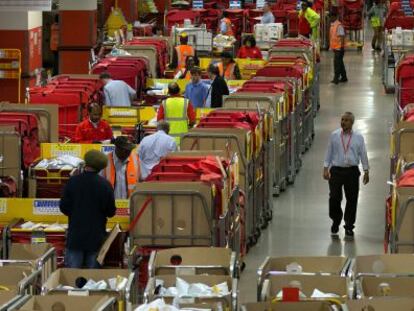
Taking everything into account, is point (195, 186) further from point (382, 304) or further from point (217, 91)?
point (217, 91)

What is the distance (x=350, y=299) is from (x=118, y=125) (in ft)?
34.9

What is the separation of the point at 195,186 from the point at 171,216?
1.16ft

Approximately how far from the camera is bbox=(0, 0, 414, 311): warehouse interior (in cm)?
1127

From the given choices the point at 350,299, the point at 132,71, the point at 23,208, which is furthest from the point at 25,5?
the point at 350,299

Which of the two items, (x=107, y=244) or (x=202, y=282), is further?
(x=107, y=244)

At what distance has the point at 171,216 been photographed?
1367 cm

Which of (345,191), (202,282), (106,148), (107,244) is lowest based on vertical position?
(345,191)

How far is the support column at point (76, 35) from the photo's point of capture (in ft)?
109

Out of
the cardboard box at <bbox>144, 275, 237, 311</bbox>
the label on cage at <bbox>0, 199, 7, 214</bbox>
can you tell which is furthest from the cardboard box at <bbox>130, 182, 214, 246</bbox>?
the cardboard box at <bbox>144, 275, 237, 311</bbox>

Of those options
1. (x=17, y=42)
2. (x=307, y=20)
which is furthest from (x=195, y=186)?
(x=307, y=20)

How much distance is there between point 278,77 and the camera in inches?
891

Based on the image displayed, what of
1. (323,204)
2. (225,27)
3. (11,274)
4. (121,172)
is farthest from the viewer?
(225,27)

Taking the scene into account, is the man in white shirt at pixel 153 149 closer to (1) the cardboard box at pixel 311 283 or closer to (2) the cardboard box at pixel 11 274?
(2) the cardboard box at pixel 11 274

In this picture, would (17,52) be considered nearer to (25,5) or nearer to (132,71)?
(132,71)
